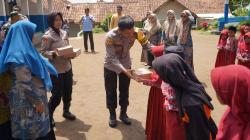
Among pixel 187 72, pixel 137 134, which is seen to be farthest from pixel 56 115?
pixel 187 72

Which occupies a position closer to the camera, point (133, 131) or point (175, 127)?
point (175, 127)

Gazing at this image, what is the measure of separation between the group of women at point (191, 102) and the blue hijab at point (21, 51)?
1160 mm

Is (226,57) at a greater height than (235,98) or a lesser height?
lesser

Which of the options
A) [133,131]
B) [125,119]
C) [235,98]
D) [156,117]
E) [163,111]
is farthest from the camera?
[125,119]

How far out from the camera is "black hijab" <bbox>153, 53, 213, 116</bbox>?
329 cm

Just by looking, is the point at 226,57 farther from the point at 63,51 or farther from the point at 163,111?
the point at 63,51

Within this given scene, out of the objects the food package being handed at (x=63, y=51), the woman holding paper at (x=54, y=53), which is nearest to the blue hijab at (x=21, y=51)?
the food package being handed at (x=63, y=51)

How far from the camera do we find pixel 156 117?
4.53 meters

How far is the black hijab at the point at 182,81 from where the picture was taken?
3.29m

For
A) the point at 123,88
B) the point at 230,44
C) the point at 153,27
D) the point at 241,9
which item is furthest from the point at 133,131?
the point at 241,9

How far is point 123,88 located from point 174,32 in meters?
3.69

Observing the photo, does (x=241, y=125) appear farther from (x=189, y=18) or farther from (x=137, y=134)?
(x=189, y=18)

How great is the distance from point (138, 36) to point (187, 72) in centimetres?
176

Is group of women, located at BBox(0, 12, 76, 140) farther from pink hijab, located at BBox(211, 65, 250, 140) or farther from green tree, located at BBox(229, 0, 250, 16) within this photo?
green tree, located at BBox(229, 0, 250, 16)
